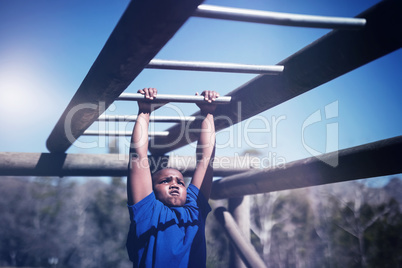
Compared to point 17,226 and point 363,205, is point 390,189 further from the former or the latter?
point 17,226

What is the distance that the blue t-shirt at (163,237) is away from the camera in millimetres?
2299

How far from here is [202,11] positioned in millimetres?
1180

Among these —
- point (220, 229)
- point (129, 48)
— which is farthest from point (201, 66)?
point (220, 229)

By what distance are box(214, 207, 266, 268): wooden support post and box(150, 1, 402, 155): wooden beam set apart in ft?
5.54

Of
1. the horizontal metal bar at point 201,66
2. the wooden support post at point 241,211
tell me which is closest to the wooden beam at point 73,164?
the wooden support post at point 241,211

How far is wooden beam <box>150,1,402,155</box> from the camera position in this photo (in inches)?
50.9

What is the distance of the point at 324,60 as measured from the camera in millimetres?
1563

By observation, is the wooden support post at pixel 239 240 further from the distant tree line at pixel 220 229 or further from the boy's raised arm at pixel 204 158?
the distant tree line at pixel 220 229

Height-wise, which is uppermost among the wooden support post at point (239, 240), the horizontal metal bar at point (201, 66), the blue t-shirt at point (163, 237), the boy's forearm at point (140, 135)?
the horizontal metal bar at point (201, 66)

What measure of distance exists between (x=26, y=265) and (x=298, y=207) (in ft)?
73.0

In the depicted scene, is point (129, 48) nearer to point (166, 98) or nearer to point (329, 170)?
point (166, 98)

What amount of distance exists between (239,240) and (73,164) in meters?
1.85

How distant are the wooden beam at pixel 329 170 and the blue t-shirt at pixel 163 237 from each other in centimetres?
81

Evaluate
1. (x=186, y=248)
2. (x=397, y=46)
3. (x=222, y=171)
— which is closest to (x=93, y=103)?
(x=186, y=248)
